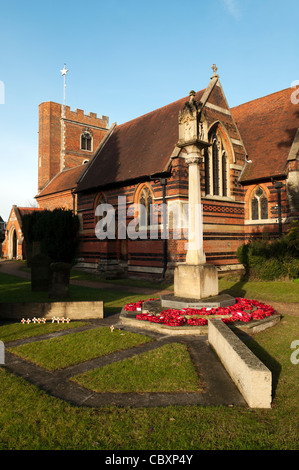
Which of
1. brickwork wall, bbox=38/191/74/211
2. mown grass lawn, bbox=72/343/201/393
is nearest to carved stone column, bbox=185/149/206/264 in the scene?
mown grass lawn, bbox=72/343/201/393

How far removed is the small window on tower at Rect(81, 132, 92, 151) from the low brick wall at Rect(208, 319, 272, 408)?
37.0 metres

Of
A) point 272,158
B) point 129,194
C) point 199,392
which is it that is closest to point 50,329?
point 199,392

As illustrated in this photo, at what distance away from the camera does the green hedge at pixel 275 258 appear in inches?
599

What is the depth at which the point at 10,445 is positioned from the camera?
3.26 m

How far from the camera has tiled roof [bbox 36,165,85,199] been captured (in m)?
31.0

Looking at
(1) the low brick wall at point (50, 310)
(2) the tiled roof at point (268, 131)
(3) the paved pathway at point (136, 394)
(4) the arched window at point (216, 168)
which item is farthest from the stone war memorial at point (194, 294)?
(2) the tiled roof at point (268, 131)

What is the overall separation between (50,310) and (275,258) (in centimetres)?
1128

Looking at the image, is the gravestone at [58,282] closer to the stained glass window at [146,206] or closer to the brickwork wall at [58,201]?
the stained glass window at [146,206]

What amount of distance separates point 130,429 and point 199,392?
4.55 ft

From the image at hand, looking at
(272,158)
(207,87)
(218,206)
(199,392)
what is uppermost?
(207,87)

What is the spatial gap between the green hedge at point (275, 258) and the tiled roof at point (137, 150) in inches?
253

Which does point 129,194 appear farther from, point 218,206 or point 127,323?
point 127,323

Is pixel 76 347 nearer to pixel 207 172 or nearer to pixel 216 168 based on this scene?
pixel 207 172

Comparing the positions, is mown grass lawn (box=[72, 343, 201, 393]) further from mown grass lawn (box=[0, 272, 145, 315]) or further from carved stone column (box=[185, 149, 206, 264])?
mown grass lawn (box=[0, 272, 145, 315])
